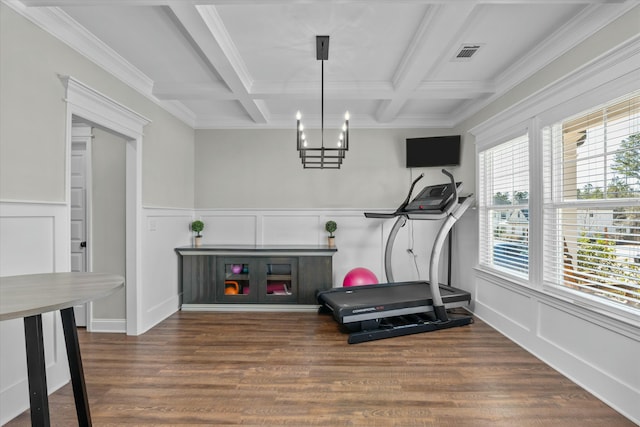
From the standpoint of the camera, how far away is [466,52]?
120 inches

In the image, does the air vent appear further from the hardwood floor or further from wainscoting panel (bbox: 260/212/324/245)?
wainscoting panel (bbox: 260/212/324/245)

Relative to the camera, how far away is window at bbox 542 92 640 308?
2271 mm

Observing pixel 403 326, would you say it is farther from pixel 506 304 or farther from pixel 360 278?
pixel 506 304

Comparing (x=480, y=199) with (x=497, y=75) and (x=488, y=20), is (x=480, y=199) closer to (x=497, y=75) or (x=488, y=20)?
(x=497, y=75)

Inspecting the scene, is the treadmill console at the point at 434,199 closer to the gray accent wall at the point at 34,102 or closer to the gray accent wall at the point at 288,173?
the gray accent wall at the point at 288,173

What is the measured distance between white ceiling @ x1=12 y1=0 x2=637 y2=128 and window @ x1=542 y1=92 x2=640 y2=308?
2.20 ft

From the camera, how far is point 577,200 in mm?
2734

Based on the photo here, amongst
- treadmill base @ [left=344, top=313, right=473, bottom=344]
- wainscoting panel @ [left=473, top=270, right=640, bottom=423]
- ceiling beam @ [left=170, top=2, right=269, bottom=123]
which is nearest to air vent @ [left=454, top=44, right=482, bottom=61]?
ceiling beam @ [left=170, top=2, right=269, bottom=123]

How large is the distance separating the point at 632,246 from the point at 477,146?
2.36m

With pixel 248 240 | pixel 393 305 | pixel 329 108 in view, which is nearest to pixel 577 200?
pixel 393 305

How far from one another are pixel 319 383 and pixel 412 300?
5.38 ft

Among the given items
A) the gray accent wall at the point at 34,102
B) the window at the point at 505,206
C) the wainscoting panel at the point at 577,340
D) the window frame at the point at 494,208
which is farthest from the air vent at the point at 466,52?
the gray accent wall at the point at 34,102

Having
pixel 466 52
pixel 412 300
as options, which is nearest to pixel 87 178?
pixel 412 300

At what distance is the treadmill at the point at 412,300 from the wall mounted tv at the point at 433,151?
0.86 meters
